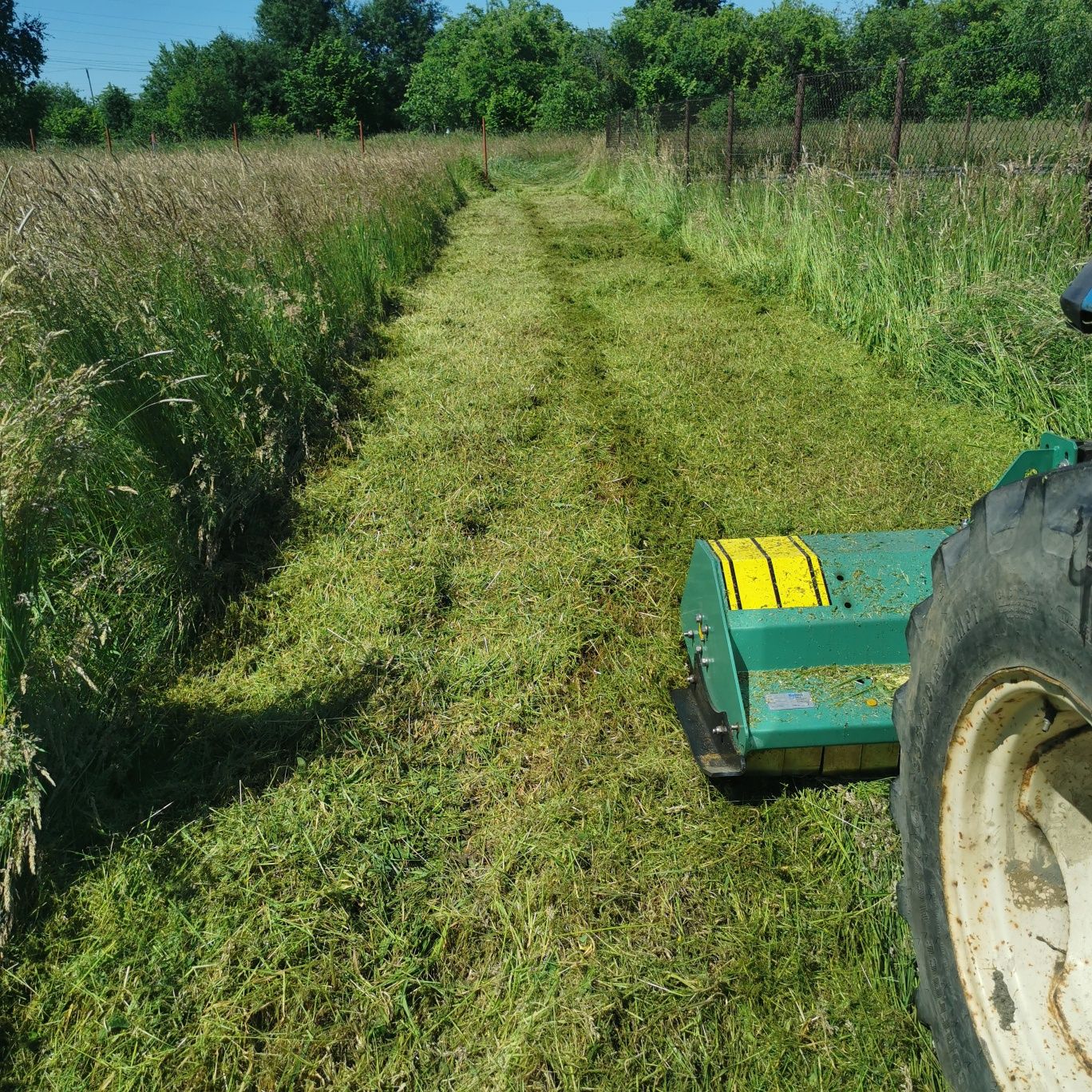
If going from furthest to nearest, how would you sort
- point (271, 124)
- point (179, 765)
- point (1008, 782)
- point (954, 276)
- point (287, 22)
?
point (287, 22)
point (271, 124)
point (954, 276)
point (179, 765)
point (1008, 782)

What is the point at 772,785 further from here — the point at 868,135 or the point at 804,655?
the point at 868,135

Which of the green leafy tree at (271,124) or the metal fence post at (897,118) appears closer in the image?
the metal fence post at (897,118)

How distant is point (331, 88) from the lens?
44188mm

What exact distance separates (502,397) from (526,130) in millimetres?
33709

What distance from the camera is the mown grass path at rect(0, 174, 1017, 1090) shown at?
1.85 meters

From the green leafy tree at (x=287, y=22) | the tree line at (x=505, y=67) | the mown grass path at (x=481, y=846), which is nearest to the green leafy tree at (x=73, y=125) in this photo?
the tree line at (x=505, y=67)

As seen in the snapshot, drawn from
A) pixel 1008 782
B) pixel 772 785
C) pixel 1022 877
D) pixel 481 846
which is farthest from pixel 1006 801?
pixel 481 846

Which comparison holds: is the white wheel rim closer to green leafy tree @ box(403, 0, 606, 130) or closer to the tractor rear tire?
the tractor rear tire

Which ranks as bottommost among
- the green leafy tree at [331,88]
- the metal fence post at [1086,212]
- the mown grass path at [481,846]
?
the mown grass path at [481,846]

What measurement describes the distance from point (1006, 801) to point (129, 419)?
10.3 feet

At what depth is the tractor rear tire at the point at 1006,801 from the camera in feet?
4.09

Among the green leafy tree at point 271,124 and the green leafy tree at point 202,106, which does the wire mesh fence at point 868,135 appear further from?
the green leafy tree at point 202,106

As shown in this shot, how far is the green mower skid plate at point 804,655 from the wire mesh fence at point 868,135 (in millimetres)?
4989

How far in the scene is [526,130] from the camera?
116 ft
